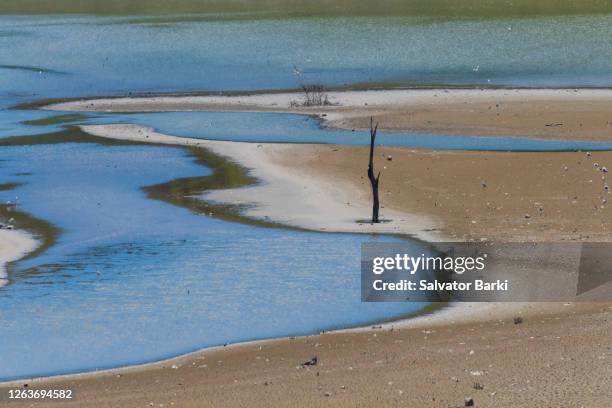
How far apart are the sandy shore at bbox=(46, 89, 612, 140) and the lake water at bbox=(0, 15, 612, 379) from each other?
4.34 ft

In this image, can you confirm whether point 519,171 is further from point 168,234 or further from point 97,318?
point 97,318

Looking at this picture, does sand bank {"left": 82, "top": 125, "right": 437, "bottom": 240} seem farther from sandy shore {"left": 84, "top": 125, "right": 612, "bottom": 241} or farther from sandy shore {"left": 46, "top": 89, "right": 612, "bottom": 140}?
sandy shore {"left": 46, "top": 89, "right": 612, "bottom": 140}

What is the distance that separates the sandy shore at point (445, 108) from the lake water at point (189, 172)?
1.32 metres

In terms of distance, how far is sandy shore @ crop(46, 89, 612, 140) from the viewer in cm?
3372

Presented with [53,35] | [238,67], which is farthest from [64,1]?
[238,67]

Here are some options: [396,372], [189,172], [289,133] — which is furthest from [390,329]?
[289,133]

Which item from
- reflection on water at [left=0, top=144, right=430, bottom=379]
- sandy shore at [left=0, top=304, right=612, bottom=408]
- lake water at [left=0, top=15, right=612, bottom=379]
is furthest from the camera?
lake water at [left=0, top=15, right=612, bottom=379]

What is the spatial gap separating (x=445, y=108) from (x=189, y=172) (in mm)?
10980

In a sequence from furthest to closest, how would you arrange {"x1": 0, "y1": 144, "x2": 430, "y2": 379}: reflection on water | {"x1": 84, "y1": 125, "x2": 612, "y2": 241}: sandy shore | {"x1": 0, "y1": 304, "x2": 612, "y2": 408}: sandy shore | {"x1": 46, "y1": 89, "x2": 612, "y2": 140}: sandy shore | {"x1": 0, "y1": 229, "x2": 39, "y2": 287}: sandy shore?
{"x1": 46, "y1": 89, "x2": 612, "y2": 140}: sandy shore
{"x1": 84, "y1": 125, "x2": 612, "y2": 241}: sandy shore
{"x1": 0, "y1": 229, "x2": 39, "y2": 287}: sandy shore
{"x1": 0, "y1": 144, "x2": 430, "y2": 379}: reflection on water
{"x1": 0, "y1": 304, "x2": 612, "y2": 408}: sandy shore

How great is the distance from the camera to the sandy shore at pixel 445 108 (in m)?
33.7

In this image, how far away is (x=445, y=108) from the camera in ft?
124

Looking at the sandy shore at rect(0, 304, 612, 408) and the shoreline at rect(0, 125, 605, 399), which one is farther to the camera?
the shoreline at rect(0, 125, 605, 399)

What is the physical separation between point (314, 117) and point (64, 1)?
5843 centimetres

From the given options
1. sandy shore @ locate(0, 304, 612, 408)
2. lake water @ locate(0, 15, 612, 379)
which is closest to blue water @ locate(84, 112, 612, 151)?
lake water @ locate(0, 15, 612, 379)
